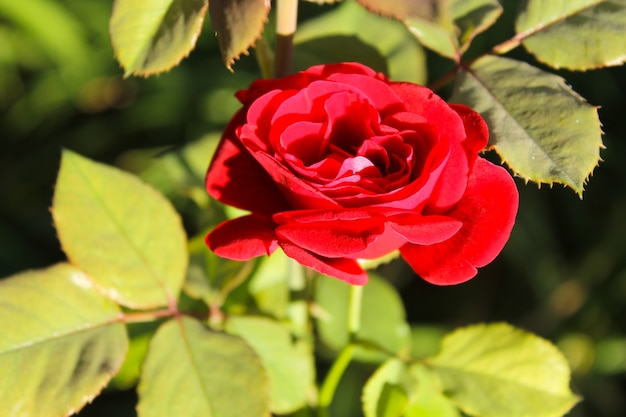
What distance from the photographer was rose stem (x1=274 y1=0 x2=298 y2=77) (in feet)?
2.03

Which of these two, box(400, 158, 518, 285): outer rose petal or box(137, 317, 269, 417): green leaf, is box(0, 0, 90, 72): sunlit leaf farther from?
box(400, 158, 518, 285): outer rose petal

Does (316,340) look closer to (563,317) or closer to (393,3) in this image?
(393,3)

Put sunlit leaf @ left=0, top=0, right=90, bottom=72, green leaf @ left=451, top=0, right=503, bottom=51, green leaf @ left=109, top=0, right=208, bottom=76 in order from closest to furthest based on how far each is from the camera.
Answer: green leaf @ left=109, top=0, right=208, bottom=76 → green leaf @ left=451, top=0, right=503, bottom=51 → sunlit leaf @ left=0, top=0, right=90, bottom=72

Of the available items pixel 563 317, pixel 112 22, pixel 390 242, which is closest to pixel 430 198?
pixel 390 242

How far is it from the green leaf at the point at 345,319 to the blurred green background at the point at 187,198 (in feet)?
1.11

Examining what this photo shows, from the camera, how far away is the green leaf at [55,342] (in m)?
0.64

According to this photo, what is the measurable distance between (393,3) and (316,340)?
59cm

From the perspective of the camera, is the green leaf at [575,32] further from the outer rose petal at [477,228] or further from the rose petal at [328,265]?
the rose petal at [328,265]

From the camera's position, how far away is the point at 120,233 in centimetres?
74

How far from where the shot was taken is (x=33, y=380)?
646mm

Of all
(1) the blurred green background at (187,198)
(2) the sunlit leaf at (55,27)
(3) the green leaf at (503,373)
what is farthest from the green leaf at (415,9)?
(2) the sunlit leaf at (55,27)

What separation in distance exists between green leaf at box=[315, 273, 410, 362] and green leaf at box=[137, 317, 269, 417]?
239mm

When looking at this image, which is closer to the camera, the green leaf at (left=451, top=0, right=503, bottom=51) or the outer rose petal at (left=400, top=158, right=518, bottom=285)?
the outer rose petal at (left=400, top=158, right=518, bottom=285)

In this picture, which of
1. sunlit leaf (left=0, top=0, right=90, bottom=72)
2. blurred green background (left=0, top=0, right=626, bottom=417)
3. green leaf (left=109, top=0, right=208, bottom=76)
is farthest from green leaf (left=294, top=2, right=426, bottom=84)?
sunlit leaf (left=0, top=0, right=90, bottom=72)
